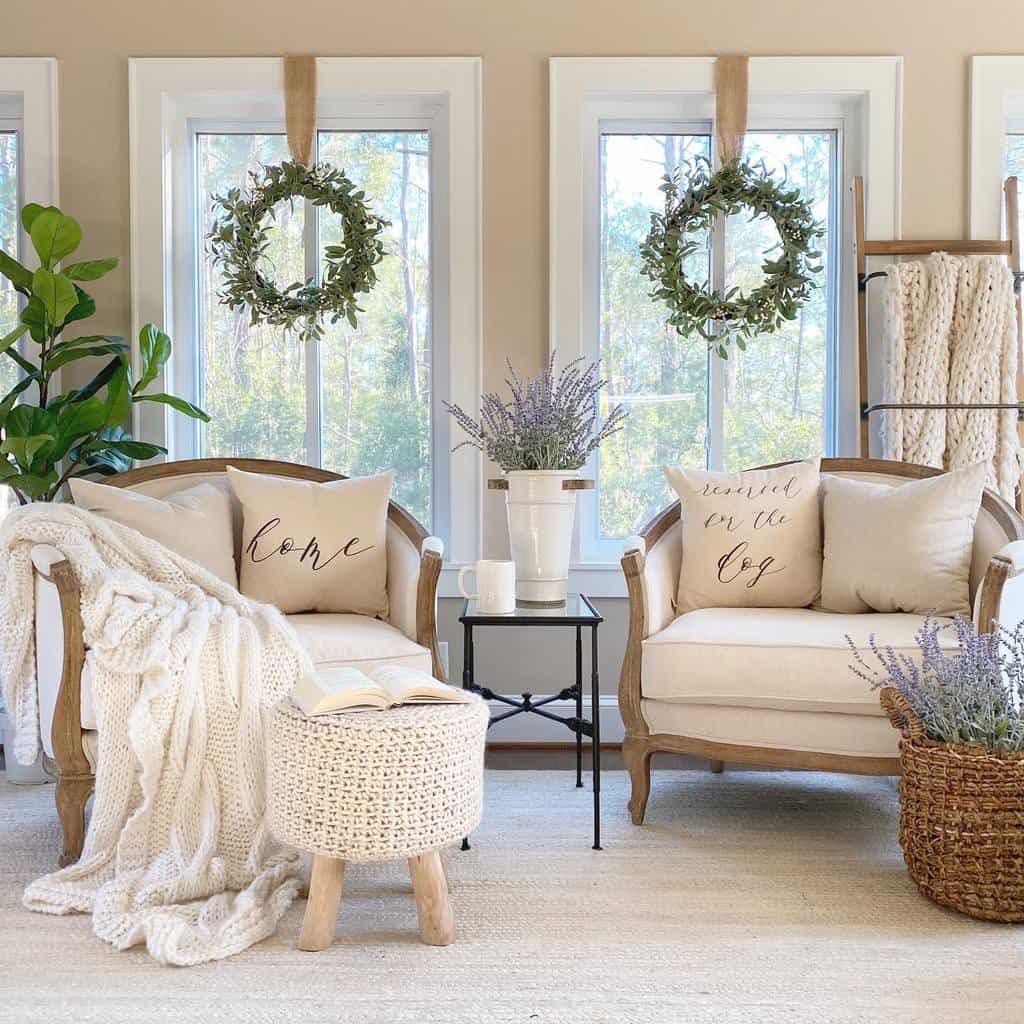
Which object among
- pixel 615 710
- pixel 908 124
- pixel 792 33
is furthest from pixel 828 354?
pixel 615 710

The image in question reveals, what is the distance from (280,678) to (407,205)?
1895 millimetres

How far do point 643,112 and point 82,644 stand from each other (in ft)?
7.88

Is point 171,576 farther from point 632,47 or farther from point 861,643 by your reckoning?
point 632,47

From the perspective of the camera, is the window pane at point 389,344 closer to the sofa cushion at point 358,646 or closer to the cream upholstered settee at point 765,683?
the sofa cushion at point 358,646

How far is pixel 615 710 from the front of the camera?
3.59m

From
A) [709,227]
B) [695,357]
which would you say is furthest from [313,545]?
[709,227]

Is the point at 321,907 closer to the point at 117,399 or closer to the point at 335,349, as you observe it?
the point at 117,399

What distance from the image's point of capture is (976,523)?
2.92 m

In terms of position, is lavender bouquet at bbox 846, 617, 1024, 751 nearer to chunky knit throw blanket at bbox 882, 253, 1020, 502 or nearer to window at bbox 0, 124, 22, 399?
chunky knit throw blanket at bbox 882, 253, 1020, 502

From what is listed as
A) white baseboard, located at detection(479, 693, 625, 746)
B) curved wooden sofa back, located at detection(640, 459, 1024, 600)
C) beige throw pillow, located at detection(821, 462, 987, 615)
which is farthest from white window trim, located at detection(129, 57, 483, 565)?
beige throw pillow, located at detection(821, 462, 987, 615)

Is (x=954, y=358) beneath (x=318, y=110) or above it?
beneath

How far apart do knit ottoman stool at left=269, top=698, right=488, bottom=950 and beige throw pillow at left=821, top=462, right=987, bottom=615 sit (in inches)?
51.5

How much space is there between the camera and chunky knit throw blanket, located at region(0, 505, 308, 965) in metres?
2.19

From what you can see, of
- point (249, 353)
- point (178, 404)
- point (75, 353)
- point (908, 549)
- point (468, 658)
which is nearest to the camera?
point (468, 658)
